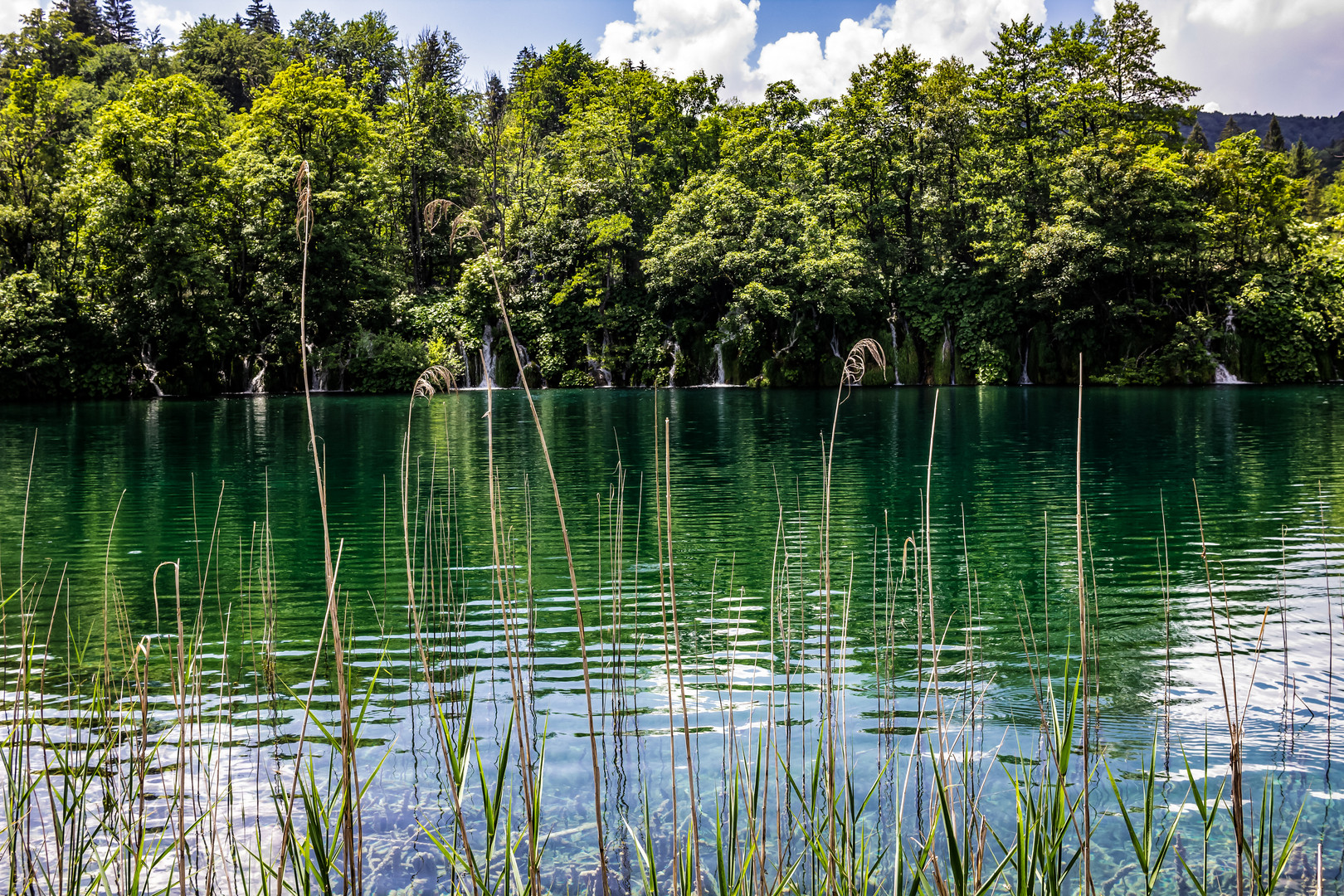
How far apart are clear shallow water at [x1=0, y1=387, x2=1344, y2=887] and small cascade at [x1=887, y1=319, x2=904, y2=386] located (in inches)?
809

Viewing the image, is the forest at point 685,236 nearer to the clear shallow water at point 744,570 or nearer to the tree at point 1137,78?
the tree at point 1137,78

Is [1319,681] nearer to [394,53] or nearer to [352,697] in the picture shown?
[352,697]

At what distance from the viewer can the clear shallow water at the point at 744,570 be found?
198 inches

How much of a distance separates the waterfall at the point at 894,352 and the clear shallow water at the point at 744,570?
20.5m

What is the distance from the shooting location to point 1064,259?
39.2m

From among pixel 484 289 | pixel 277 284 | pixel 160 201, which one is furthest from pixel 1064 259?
pixel 160 201

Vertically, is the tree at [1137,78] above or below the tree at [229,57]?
below

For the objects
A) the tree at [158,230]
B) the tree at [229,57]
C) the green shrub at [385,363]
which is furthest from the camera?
the tree at [229,57]

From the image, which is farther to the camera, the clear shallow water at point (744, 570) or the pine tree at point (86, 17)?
the pine tree at point (86, 17)

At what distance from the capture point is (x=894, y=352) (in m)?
43.2

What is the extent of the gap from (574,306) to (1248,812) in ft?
144

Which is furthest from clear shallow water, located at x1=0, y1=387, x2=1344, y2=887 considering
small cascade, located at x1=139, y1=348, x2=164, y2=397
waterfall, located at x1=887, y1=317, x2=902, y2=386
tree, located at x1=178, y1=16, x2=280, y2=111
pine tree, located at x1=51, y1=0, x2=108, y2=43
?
pine tree, located at x1=51, y1=0, x2=108, y2=43

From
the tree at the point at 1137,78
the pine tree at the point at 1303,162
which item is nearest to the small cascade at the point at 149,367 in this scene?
the tree at the point at 1137,78

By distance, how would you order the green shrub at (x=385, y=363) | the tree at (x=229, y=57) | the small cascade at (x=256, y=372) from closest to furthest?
1. the green shrub at (x=385, y=363)
2. the small cascade at (x=256, y=372)
3. the tree at (x=229, y=57)
